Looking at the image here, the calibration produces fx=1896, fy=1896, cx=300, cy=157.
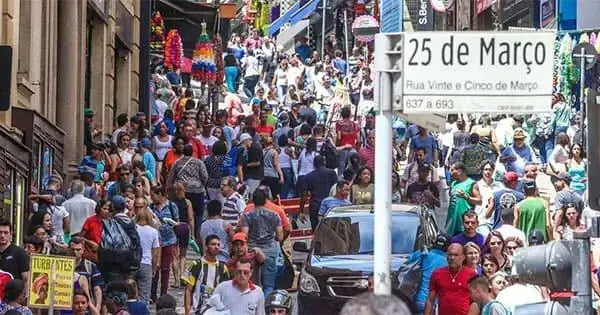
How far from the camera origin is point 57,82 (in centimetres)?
2970

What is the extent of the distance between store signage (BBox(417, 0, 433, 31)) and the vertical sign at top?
0.81 metres

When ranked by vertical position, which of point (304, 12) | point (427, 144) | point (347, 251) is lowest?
point (347, 251)

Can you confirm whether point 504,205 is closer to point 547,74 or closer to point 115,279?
point 115,279

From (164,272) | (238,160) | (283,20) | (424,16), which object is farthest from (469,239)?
(283,20)

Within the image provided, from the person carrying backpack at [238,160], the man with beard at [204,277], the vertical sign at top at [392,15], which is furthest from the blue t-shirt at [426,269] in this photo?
the vertical sign at top at [392,15]

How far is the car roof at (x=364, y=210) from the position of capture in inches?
816

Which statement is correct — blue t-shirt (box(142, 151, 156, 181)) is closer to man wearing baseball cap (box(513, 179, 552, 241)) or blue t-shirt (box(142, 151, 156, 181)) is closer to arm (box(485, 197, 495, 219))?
arm (box(485, 197, 495, 219))

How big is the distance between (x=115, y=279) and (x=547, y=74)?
10.2 metres

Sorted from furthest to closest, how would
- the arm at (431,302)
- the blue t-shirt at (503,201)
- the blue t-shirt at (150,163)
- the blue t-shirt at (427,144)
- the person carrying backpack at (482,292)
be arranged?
the blue t-shirt at (427,144) < the blue t-shirt at (150,163) < the blue t-shirt at (503,201) < the arm at (431,302) < the person carrying backpack at (482,292)

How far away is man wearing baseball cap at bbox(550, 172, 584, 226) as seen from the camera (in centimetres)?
2053

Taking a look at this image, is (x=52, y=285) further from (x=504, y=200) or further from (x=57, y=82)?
(x=57, y=82)

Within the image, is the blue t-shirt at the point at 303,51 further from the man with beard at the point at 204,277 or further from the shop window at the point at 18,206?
the man with beard at the point at 204,277

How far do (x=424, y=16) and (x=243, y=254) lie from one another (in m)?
33.5

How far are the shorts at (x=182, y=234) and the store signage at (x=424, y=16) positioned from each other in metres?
28.4
